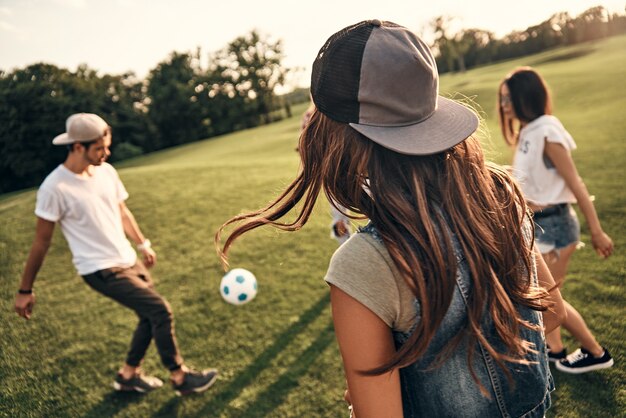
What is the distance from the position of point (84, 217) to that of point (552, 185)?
3838mm

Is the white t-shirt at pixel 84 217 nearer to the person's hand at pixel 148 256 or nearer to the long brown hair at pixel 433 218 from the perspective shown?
the person's hand at pixel 148 256

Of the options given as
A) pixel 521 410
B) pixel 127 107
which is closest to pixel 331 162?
pixel 521 410

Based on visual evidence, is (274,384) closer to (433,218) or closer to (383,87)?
(433,218)

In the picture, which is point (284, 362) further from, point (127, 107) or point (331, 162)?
point (127, 107)

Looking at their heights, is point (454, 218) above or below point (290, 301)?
above

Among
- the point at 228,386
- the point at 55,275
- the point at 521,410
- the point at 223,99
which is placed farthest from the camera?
the point at 223,99

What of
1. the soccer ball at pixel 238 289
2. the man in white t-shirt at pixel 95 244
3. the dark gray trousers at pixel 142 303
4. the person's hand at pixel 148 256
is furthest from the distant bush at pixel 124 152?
the dark gray trousers at pixel 142 303

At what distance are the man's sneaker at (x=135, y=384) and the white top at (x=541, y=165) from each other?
3691 millimetres

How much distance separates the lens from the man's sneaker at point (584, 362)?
Answer: 10.6ft

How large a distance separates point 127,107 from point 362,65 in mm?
55104

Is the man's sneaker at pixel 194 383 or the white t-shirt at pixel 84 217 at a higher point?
the white t-shirt at pixel 84 217

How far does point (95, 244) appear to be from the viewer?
3586mm

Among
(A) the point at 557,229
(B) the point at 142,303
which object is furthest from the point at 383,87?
(B) the point at 142,303

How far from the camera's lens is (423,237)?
110 cm
